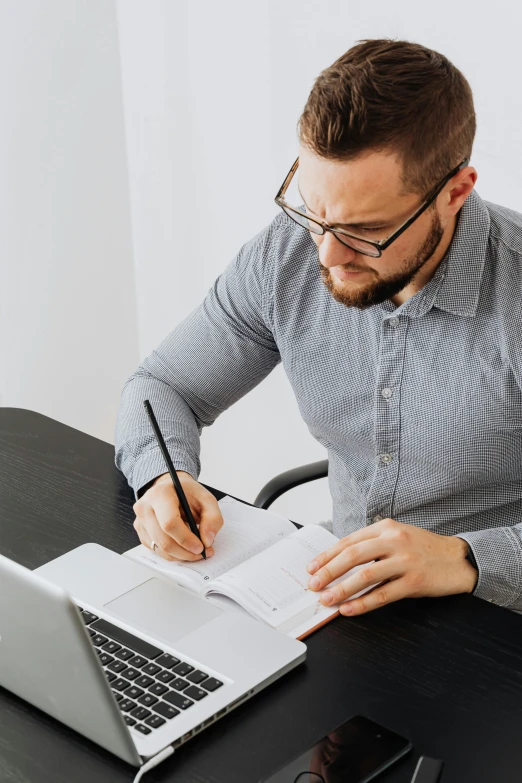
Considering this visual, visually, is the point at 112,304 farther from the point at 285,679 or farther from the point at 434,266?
the point at 285,679

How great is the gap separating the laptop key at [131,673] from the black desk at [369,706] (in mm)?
86

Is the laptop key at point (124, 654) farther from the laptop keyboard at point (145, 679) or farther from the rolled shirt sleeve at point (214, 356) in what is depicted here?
the rolled shirt sleeve at point (214, 356)

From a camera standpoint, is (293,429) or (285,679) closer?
(285,679)

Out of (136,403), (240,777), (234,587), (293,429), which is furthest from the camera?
(293,429)

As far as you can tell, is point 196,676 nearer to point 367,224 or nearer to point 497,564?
point 497,564

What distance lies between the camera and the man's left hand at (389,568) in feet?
3.93

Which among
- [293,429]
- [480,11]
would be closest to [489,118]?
[480,11]

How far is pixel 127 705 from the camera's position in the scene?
3.37 ft

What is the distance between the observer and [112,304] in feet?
9.99

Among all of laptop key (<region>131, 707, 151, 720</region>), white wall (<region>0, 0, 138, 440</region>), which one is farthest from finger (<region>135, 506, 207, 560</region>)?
white wall (<region>0, 0, 138, 440</region>)

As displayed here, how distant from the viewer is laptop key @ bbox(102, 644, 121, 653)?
1.12 m

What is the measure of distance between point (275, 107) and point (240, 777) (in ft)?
6.20

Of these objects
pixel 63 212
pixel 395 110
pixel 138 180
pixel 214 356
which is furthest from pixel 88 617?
pixel 138 180

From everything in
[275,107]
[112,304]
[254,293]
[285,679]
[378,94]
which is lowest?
[112,304]
